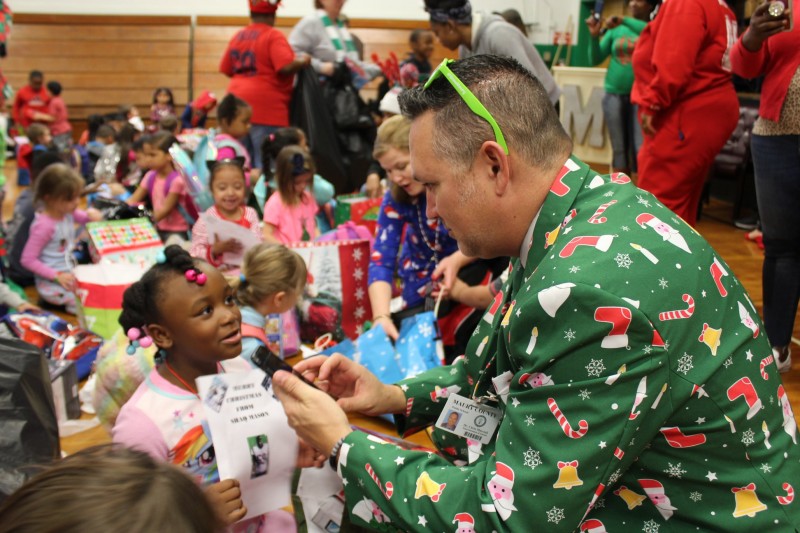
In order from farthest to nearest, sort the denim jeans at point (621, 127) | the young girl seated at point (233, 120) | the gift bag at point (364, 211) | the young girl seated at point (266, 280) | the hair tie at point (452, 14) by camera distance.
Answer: the denim jeans at point (621, 127) → the young girl seated at point (233, 120) → the gift bag at point (364, 211) → the hair tie at point (452, 14) → the young girl seated at point (266, 280)

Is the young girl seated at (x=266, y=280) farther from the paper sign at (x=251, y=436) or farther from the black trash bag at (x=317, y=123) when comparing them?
the black trash bag at (x=317, y=123)

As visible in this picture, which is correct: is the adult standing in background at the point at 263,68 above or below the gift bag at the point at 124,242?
above

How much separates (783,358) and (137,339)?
2.45 meters

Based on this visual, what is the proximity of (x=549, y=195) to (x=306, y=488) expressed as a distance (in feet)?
2.78

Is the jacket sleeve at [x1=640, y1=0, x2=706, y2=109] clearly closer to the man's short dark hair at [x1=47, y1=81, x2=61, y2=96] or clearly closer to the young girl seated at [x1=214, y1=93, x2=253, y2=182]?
the young girl seated at [x1=214, y1=93, x2=253, y2=182]

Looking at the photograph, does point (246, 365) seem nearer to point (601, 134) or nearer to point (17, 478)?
point (17, 478)

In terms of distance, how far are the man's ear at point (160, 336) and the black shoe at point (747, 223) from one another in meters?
4.97

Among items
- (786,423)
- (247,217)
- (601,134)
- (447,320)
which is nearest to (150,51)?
(601,134)

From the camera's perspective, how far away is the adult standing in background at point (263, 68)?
16.2ft

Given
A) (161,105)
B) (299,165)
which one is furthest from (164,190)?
(161,105)

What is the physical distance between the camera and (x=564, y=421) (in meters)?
1.07

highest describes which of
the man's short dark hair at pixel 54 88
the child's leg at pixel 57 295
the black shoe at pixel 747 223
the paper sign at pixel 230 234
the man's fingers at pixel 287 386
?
the man's fingers at pixel 287 386

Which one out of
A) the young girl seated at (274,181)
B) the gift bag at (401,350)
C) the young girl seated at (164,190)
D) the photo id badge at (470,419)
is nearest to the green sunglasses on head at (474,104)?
the photo id badge at (470,419)

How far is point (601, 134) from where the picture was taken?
7.80 m
